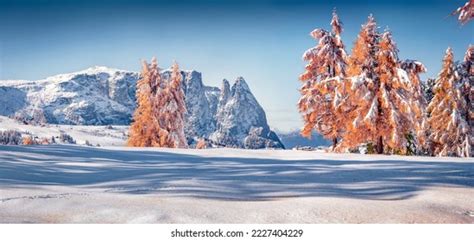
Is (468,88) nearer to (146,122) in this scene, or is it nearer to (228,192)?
(146,122)

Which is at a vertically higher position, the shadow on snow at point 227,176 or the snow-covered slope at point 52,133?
the shadow on snow at point 227,176

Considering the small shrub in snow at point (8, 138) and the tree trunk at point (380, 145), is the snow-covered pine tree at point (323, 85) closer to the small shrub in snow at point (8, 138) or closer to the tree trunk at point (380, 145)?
the tree trunk at point (380, 145)

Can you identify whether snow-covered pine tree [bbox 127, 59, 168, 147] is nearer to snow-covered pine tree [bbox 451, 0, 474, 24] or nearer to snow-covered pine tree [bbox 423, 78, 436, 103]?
snow-covered pine tree [bbox 423, 78, 436, 103]

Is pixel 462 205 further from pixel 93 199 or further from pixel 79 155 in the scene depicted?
pixel 79 155

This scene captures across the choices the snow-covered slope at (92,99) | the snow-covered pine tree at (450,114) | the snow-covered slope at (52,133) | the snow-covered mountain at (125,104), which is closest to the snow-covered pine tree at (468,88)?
the snow-covered pine tree at (450,114)

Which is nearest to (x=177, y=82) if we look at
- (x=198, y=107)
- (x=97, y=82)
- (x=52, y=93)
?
(x=52, y=93)

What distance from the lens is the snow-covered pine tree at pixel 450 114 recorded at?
22.9 m

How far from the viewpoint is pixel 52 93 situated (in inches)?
4712

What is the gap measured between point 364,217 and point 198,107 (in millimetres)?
165838

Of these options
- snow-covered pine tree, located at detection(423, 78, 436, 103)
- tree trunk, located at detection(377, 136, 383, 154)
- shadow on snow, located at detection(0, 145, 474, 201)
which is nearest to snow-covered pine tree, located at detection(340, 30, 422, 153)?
tree trunk, located at detection(377, 136, 383, 154)

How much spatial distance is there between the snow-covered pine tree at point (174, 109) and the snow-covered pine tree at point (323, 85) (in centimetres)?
1124

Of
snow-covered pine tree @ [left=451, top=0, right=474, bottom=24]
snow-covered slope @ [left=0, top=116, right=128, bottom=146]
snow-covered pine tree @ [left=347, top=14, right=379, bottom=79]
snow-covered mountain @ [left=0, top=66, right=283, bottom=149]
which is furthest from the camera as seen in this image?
snow-covered mountain @ [left=0, top=66, right=283, bottom=149]

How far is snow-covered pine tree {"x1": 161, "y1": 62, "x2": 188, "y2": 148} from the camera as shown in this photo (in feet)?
98.3

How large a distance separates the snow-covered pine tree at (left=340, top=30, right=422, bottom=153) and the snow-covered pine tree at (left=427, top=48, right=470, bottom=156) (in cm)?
692
